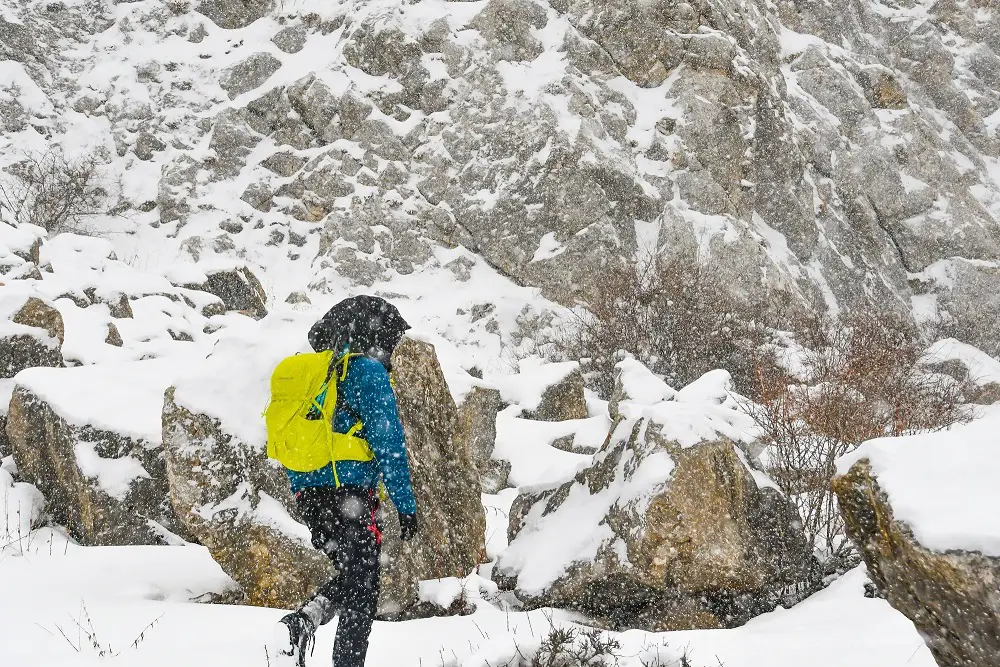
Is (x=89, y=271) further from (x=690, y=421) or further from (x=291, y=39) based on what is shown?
(x=291, y=39)

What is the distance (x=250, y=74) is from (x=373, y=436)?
22119 millimetres

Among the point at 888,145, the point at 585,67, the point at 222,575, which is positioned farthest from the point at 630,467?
the point at 888,145

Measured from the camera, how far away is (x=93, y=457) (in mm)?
4977

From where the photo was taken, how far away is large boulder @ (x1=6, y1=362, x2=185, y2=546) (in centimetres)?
495

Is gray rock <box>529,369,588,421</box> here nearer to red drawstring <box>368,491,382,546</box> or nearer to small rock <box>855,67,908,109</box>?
red drawstring <box>368,491,382,546</box>

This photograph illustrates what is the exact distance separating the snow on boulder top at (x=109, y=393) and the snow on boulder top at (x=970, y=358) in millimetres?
15816

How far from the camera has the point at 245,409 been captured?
14.6 feet

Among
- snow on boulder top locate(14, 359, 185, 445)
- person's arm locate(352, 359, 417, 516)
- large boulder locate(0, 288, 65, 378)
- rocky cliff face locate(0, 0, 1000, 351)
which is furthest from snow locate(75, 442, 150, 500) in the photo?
rocky cliff face locate(0, 0, 1000, 351)

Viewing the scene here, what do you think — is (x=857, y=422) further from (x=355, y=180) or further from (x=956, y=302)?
(x=956, y=302)

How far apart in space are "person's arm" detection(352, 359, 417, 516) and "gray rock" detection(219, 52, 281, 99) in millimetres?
21631

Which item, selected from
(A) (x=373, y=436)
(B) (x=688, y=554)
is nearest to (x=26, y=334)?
(A) (x=373, y=436)

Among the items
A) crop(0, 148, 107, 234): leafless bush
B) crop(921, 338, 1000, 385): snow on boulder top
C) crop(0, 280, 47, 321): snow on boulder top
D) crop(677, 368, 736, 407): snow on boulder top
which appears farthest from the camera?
crop(0, 148, 107, 234): leafless bush

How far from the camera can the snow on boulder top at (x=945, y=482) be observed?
1863 millimetres

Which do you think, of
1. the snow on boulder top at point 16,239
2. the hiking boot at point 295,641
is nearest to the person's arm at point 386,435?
the hiking boot at point 295,641
